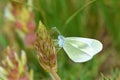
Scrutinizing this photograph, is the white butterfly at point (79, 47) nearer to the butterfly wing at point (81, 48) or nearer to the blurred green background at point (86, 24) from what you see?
the butterfly wing at point (81, 48)

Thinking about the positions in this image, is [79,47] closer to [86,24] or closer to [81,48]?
[81,48]

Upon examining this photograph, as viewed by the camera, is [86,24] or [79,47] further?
[86,24]

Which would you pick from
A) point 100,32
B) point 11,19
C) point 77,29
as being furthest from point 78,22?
point 11,19

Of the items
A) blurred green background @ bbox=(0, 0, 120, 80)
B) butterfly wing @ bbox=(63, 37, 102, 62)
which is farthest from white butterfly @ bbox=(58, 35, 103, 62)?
blurred green background @ bbox=(0, 0, 120, 80)

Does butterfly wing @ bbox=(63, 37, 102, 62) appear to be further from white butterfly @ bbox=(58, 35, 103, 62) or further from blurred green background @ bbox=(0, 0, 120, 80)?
blurred green background @ bbox=(0, 0, 120, 80)

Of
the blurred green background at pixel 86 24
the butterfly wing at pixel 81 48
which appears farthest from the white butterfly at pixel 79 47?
the blurred green background at pixel 86 24

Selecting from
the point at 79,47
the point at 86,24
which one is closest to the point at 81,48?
the point at 79,47

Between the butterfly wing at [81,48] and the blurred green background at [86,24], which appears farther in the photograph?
the blurred green background at [86,24]

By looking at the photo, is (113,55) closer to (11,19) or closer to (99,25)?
(99,25)
